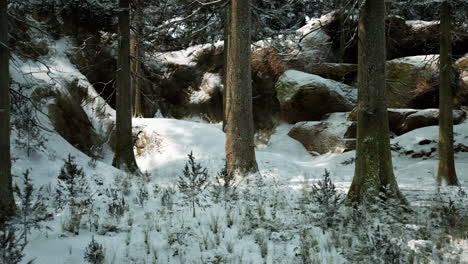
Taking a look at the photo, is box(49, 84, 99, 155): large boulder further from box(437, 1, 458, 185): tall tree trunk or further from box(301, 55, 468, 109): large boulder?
box(301, 55, 468, 109): large boulder

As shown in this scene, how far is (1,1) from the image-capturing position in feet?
15.6

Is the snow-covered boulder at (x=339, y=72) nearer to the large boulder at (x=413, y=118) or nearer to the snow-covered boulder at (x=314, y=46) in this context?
the snow-covered boulder at (x=314, y=46)

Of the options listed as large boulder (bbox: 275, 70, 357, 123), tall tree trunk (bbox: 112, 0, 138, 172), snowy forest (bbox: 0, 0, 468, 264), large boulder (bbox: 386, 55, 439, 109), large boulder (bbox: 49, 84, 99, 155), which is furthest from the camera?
large boulder (bbox: 275, 70, 357, 123)

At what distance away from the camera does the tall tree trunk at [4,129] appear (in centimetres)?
447

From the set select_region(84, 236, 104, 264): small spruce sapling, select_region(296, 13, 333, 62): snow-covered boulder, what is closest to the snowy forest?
select_region(84, 236, 104, 264): small spruce sapling

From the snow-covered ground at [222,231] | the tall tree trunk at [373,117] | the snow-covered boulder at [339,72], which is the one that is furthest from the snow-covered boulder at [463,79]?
the tall tree trunk at [373,117]

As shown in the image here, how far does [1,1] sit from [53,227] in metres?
3.28

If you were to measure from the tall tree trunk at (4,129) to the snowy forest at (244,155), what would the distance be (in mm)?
19

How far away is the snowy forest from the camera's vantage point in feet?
12.7

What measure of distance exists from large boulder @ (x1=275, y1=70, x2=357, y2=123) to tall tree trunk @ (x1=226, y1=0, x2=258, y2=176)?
31.2ft

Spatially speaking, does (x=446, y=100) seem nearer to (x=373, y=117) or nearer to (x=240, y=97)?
(x=373, y=117)

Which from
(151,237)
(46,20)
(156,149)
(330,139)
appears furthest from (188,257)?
(46,20)

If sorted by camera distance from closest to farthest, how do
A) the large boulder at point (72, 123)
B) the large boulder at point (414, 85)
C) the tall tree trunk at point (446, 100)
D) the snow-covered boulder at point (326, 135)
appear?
the tall tree trunk at point (446, 100), the large boulder at point (72, 123), the snow-covered boulder at point (326, 135), the large boulder at point (414, 85)

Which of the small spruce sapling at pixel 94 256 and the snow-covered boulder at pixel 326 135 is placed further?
the snow-covered boulder at pixel 326 135
